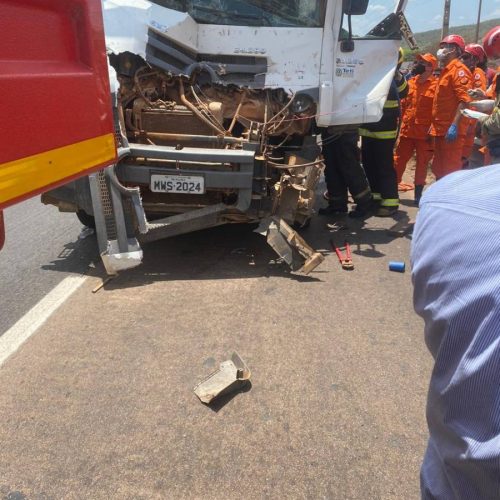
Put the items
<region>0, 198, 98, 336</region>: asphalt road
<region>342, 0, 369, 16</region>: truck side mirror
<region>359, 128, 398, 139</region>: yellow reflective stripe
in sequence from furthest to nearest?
<region>359, 128, 398, 139</region>: yellow reflective stripe
<region>342, 0, 369, 16</region>: truck side mirror
<region>0, 198, 98, 336</region>: asphalt road

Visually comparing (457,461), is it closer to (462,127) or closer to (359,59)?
(359,59)

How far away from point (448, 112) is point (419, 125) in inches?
28.4

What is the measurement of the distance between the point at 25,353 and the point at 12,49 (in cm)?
241

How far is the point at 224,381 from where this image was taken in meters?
2.76

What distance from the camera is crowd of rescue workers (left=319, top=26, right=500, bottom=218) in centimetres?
600

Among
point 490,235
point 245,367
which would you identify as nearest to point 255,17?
point 245,367

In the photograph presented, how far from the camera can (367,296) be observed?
160 inches

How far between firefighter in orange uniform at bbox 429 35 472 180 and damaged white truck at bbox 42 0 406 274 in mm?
1109

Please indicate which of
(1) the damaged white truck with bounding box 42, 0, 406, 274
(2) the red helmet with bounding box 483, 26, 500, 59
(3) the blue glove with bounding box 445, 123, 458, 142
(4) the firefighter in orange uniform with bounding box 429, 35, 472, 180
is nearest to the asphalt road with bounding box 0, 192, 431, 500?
(1) the damaged white truck with bounding box 42, 0, 406, 274

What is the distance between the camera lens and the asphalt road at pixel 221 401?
221cm

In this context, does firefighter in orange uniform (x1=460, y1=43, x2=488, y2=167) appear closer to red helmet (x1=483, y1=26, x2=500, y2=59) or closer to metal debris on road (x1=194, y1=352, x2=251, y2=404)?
red helmet (x1=483, y1=26, x2=500, y2=59)

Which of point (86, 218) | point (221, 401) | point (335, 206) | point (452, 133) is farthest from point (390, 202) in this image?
point (221, 401)

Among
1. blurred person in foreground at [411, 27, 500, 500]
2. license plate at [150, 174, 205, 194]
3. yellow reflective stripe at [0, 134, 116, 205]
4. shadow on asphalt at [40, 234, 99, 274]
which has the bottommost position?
shadow on asphalt at [40, 234, 99, 274]

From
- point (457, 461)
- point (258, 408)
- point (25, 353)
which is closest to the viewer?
point (457, 461)
